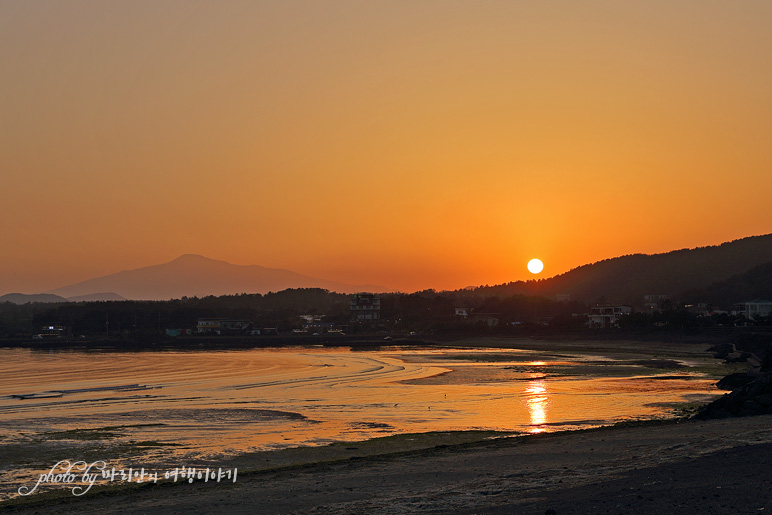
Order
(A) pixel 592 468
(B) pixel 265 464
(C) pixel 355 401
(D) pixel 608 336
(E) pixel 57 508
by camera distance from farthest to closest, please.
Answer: (D) pixel 608 336 → (C) pixel 355 401 → (B) pixel 265 464 → (A) pixel 592 468 → (E) pixel 57 508

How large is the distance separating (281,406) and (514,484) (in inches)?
991

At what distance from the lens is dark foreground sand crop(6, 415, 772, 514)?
14953 millimetres

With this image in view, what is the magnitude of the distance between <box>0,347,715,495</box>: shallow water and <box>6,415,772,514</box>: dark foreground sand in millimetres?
5349

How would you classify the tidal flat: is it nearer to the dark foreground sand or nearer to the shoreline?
the dark foreground sand

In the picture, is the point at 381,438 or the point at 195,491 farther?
the point at 381,438

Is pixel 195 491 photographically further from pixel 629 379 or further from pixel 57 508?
pixel 629 379

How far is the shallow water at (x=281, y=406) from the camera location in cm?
2781

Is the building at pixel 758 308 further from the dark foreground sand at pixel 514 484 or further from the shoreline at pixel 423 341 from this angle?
the dark foreground sand at pixel 514 484

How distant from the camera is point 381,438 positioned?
2845cm

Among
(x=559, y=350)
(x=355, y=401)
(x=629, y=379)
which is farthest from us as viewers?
(x=559, y=350)

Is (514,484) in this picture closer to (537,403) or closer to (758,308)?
(537,403)

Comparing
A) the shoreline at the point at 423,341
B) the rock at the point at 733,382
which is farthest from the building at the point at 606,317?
the rock at the point at 733,382

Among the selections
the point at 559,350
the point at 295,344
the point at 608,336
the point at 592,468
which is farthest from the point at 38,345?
the point at 592,468

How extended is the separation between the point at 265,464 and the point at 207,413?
15.3 metres
